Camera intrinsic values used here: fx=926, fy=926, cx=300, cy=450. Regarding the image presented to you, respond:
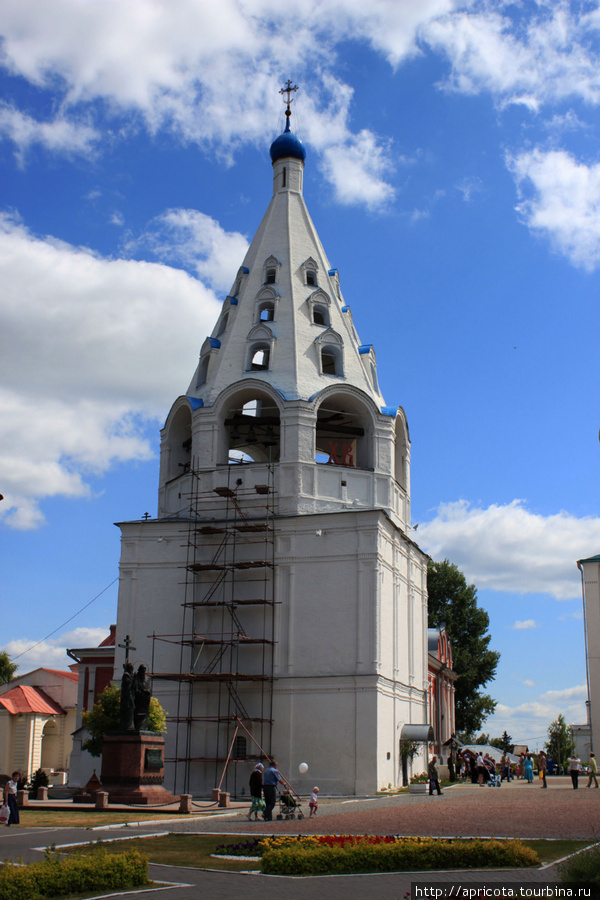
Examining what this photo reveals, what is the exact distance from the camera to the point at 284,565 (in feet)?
99.0

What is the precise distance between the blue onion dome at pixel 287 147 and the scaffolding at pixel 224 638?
14915 mm

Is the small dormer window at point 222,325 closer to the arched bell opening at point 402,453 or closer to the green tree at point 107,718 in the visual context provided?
the arched bell opening at point 402,453

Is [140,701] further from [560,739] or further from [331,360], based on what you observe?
[560,739]

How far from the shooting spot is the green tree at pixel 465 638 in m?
55.2

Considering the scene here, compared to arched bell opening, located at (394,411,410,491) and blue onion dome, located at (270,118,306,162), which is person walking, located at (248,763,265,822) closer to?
arched bell opening, located at (394,411,410,491)

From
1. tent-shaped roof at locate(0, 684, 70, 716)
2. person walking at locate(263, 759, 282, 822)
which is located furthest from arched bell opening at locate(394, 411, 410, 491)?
tent-shaped roof at locate(0, 684, 70, 716)

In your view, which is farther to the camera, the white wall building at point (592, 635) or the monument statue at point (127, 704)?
the white wall building at point (592, 635)

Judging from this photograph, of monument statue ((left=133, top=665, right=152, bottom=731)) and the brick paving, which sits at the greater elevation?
monument statue ((left=133, top=665, right=152, bottom=731))

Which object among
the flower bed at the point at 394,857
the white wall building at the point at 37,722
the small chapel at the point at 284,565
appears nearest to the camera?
the flower bed at the point at 394,857

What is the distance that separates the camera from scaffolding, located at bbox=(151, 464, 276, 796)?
28875 millimetres

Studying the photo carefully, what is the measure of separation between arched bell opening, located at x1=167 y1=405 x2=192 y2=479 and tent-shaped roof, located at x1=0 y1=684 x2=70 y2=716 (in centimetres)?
2236

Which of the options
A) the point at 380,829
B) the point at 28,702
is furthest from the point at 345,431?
the point at 28,702

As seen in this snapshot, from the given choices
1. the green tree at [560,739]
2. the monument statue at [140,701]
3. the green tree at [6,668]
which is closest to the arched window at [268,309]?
the monument statue at [140,701]

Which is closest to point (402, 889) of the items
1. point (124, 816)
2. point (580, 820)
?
point (580, 820)
